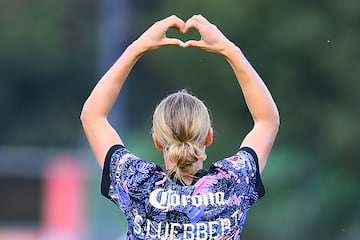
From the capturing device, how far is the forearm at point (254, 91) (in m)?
3.99

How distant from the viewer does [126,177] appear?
3.77 metres

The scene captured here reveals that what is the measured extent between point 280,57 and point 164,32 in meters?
13.9

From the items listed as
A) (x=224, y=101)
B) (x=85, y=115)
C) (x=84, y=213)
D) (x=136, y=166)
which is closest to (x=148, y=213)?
(x=136, y=166)

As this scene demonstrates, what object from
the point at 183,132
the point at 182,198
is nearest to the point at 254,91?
the point at 183,132

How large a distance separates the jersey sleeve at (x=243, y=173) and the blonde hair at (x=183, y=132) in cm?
7

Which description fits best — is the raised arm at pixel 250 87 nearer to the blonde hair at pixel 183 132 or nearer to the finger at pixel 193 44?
the finger at pixel 193 44

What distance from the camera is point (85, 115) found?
13.0 feet

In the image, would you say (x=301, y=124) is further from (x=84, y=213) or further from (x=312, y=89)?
(x=84, y=213)

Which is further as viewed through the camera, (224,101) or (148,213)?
(224,101)

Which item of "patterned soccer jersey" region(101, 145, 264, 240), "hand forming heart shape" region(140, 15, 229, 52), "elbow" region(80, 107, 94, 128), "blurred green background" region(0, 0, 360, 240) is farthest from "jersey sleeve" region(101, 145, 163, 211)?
"blurred green background" region(0, 0, 360, 240)

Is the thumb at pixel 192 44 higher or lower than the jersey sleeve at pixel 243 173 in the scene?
higher

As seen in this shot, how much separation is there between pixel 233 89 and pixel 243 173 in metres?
13.9

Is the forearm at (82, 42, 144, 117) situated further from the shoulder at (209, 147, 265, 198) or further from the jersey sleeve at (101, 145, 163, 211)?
the shoulder at (209, 147, 265, 198)

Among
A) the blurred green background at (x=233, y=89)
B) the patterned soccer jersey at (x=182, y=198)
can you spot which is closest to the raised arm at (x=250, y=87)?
the patterned soccer jersey at (x=182, y=198)
